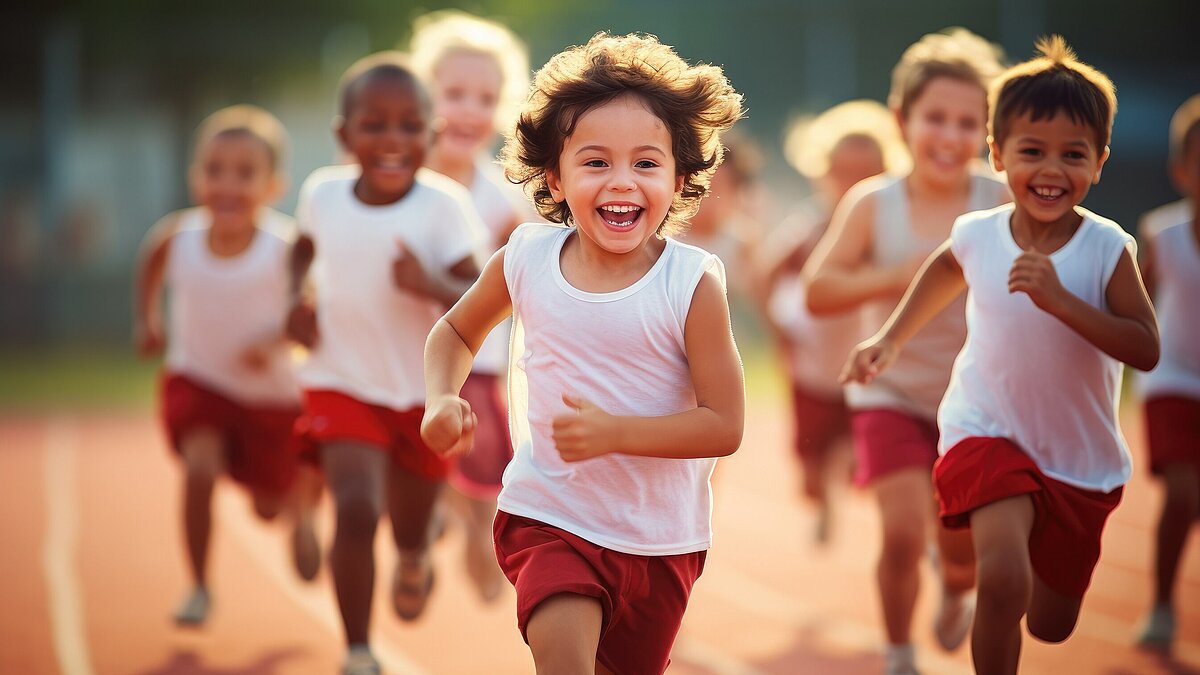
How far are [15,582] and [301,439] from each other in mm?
3040

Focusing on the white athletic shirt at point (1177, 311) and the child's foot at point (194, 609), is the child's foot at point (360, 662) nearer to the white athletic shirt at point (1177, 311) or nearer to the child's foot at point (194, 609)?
the child's foot at point (194, 609)

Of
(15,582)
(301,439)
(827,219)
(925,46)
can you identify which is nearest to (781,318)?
(827,219)

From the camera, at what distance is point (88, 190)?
782 inches

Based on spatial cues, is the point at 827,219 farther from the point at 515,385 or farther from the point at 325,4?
the point at 325,4

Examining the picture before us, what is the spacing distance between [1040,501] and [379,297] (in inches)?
89.3

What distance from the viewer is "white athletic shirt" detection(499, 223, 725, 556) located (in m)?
3.43

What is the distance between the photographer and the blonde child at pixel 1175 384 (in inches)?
233

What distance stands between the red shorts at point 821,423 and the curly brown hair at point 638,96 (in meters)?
4.09

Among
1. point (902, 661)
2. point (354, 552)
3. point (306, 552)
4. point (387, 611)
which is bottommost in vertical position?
point (387, 611)

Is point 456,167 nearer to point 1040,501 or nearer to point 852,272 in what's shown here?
point 852,272

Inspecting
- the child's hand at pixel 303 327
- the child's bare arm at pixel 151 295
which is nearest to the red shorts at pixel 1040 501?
the child's hand at pixel 303 327

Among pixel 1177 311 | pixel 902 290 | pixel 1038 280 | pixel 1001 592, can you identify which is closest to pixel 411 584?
pixel 902 290

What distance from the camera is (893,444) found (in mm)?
5137

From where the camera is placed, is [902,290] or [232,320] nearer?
[902,290]
